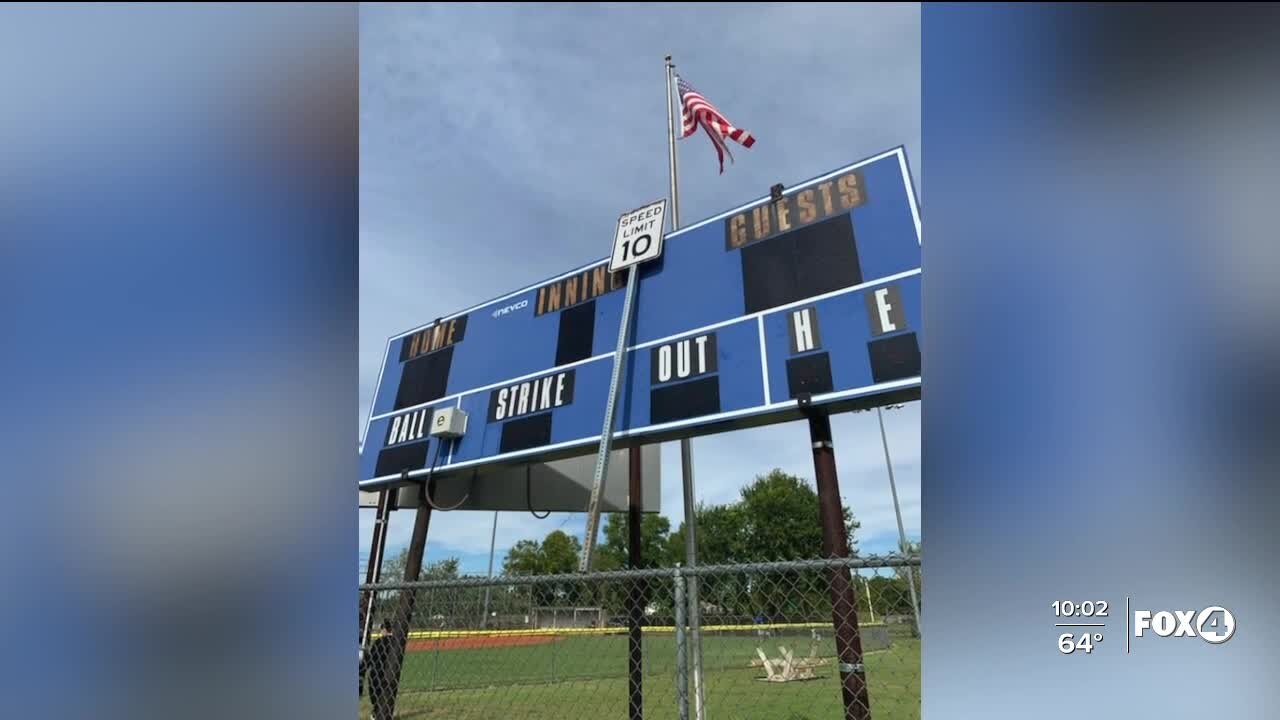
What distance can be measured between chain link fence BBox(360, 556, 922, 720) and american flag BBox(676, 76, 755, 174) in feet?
11.8

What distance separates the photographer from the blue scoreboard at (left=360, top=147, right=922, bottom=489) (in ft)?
18.1

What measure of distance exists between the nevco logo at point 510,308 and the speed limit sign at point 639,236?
1186mm

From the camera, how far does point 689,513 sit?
6.38m

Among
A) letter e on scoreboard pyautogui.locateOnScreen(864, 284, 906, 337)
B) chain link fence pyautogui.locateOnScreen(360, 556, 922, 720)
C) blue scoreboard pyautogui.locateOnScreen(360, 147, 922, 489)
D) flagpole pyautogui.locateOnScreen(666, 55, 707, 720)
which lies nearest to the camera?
chain link fence pyautogui.locateOnScreen(360, 556, 922, 720)

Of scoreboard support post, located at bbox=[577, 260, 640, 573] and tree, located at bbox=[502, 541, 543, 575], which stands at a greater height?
scoreboard support post, located at bbox=[577, 260, 640, 573]

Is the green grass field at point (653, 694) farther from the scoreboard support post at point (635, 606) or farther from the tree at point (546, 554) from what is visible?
the tree at point (546, 554)

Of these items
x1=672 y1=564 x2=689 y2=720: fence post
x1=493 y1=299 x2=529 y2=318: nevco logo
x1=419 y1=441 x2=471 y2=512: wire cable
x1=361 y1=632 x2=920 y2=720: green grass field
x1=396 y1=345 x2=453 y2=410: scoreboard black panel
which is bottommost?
x1=361 y1=632 x2=920 y2=720: green grass field

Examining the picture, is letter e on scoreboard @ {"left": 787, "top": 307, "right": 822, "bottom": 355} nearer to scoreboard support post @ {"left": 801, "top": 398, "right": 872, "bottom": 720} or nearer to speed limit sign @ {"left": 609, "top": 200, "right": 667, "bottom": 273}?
scoreboard support post @ {"left": 801, "top": 398, "right": 872, "bottom": 720}

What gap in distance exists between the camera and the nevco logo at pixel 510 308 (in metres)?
8.20

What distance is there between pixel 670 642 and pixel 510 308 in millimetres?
8624

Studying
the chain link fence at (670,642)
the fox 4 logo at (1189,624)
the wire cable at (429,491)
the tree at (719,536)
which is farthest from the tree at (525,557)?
the fox 4 logo at (1189,624)

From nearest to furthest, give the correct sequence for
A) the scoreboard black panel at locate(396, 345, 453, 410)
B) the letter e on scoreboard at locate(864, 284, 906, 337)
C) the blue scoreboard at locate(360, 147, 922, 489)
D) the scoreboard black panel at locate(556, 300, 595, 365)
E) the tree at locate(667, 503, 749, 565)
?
the letter e on scoreboard at locate(864, 284, 906, 337) < the blue scoreboard at locate(360, 147, 922, 489) < the scoreboard black panel at locate(556, 300, 595, 365) < the scoreboard black panel at locate(396, 345, 453, 410) < the tree at locate(667, 503, 749, 565)

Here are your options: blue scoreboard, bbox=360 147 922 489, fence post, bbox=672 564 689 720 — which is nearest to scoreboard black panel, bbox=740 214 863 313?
blue scoreboard, bbox=360 147 922 489

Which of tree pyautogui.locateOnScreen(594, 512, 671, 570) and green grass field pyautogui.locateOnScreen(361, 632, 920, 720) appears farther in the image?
tree pyautogui.locateOnScreen(594, 512, 671, 570)
